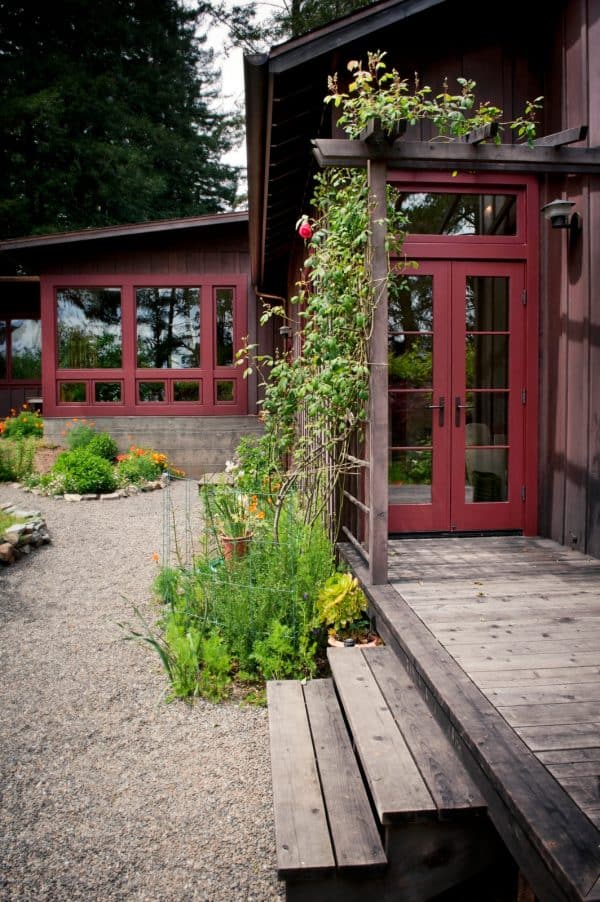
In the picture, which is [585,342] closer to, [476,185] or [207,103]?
[476,185]

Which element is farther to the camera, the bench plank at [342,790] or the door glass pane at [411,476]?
the door glass pane at [411,476]

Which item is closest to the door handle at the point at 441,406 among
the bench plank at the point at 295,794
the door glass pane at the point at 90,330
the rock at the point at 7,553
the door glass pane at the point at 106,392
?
the bench plank at the point at 295,794

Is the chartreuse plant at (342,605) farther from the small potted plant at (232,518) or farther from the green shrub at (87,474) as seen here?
the green shrub at (87,474)

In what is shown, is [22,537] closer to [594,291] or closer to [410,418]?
[410,418]

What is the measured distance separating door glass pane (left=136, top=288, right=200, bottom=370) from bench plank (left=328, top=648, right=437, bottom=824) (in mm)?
8842

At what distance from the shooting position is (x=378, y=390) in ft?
11.4

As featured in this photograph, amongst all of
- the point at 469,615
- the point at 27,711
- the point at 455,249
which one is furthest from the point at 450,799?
the point at 455,249

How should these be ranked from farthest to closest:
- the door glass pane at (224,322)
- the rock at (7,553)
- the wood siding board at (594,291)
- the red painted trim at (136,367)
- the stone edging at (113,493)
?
1. the door glass pane at (224,322)
2. the red painted trim at (136,367)
3. the stone edging at (113,493)
4. the rock at (7,553)
5. the wood siding board at (594,291)

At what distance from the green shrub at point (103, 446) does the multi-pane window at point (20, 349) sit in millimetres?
5357

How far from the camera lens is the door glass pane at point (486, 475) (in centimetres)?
457

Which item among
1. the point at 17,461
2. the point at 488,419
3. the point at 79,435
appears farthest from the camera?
the point at 79,435

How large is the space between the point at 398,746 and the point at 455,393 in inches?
108

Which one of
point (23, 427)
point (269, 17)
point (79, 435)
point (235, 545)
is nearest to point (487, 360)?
point (235, 545)

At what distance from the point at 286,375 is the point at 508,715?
8.95 ft
